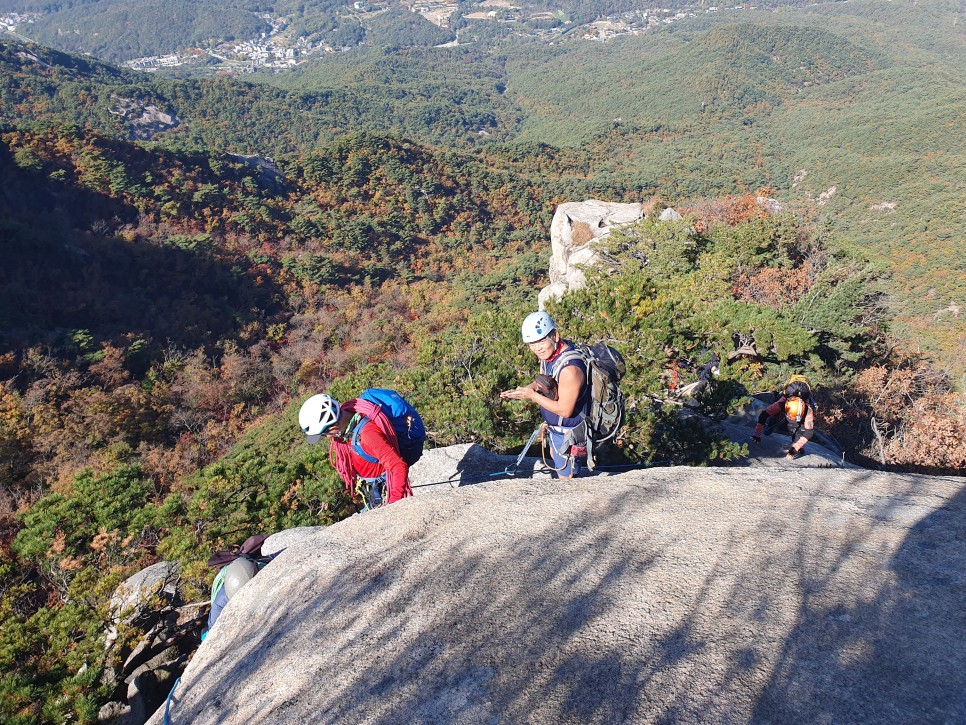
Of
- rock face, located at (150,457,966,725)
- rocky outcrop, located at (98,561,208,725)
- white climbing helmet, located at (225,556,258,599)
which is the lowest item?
rocky outcrop, located at (98,561,208,725)

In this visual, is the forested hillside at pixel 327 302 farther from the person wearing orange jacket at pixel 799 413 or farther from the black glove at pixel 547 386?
the black glove at pixel 547 386

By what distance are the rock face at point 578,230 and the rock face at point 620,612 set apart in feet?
71.6

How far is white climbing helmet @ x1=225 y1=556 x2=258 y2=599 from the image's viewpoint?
15.0ft

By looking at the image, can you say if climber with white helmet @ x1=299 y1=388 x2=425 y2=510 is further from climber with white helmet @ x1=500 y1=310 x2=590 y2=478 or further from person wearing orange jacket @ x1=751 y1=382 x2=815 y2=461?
person wearing orange jacket @ x1=751 y1=382 x2=815 y2=461

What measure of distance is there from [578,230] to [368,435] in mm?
25851

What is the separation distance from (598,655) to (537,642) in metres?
0.35

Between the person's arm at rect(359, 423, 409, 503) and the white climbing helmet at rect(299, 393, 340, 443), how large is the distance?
11.2 inches

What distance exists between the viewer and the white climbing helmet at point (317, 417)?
441cm

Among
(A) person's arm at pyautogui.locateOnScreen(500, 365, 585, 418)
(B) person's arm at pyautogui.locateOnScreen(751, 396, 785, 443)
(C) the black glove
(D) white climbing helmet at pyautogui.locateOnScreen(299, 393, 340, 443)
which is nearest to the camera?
(D) white climbing helmet at pyautogui.locateOnScreen(299, 393, 340, 443)

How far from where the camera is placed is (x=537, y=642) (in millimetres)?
3127

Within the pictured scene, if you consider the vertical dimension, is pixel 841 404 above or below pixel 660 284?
below

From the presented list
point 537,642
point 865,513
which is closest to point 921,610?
point 865,513

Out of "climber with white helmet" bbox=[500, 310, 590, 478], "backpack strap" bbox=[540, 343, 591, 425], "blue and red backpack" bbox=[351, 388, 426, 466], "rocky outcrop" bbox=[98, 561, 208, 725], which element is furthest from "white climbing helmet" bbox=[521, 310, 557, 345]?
"rocky outcrop" bbox=[98, 561, 208, 725]

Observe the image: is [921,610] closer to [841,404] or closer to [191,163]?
[841,404]
